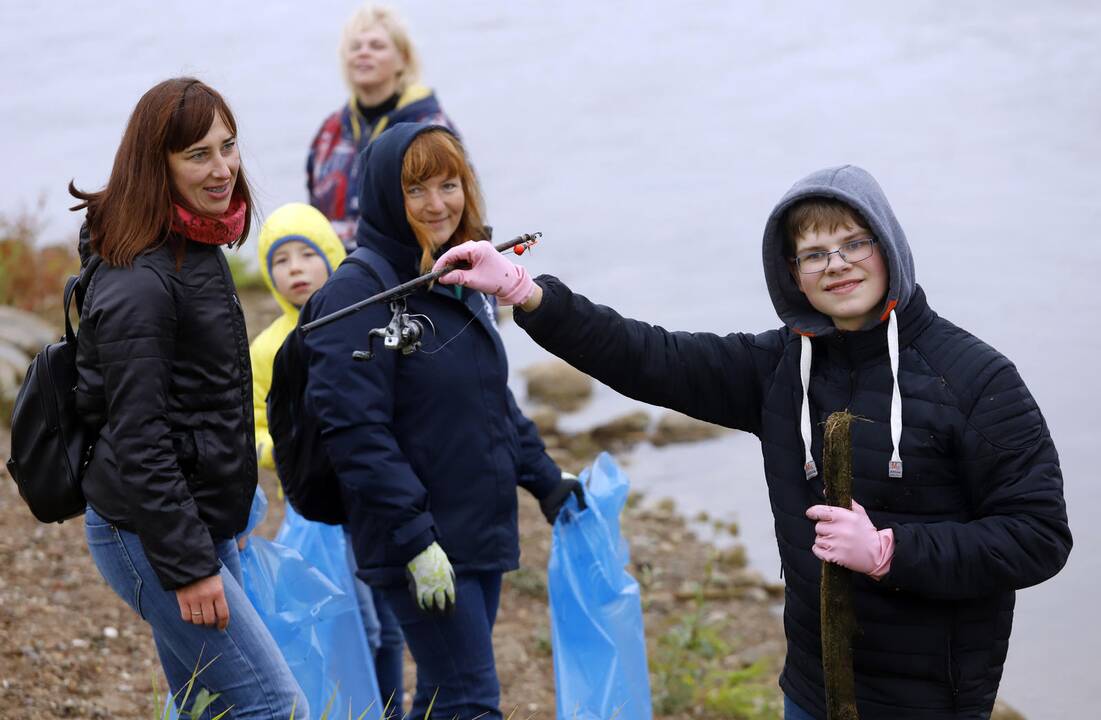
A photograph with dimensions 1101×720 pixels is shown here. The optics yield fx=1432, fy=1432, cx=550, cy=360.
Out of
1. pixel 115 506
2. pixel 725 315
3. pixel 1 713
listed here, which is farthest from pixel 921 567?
pixel 725 315

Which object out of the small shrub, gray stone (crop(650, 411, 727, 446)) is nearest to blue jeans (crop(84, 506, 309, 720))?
gray stone (crop(650, 411, 727, 446))

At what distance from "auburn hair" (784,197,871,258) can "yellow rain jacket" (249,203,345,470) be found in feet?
6.22

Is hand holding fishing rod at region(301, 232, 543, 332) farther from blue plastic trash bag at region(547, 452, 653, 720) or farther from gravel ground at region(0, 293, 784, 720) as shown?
gravel ground at region(0, 293, 784, 720)

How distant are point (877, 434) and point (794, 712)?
63 cm

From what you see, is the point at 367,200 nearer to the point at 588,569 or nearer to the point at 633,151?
the point at 588,569

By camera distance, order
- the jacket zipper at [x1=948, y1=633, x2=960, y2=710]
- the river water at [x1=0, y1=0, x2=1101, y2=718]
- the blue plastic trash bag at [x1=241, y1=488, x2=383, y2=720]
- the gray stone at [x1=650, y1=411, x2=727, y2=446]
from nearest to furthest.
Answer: the jacket zipper at [x1=948, y1=633, x2=960, y2=710] < the blue plastic trash bag at [x1=241, y1=488, x2=383, y2=720] < the river water at [x1=0, y1=0, x2=1101, y2=718] < the gray stone at [x1=650, y1=411, x2=727, y2=446]

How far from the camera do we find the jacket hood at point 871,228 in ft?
8.69

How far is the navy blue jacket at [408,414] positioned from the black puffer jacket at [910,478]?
536mm

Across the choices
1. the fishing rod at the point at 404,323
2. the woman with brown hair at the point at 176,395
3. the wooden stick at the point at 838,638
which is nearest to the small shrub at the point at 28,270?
the woman with brown hair at the point at 176,395

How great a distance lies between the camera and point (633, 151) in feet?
45.5

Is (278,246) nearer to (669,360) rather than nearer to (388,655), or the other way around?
(388,655)

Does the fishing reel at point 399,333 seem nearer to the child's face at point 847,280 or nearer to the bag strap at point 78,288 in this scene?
the bag strap at point 78,288

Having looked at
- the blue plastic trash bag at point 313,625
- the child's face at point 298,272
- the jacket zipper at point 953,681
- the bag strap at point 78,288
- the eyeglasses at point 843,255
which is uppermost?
the eyeglasses at point 843,255

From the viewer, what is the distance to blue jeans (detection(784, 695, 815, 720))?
2.83m
